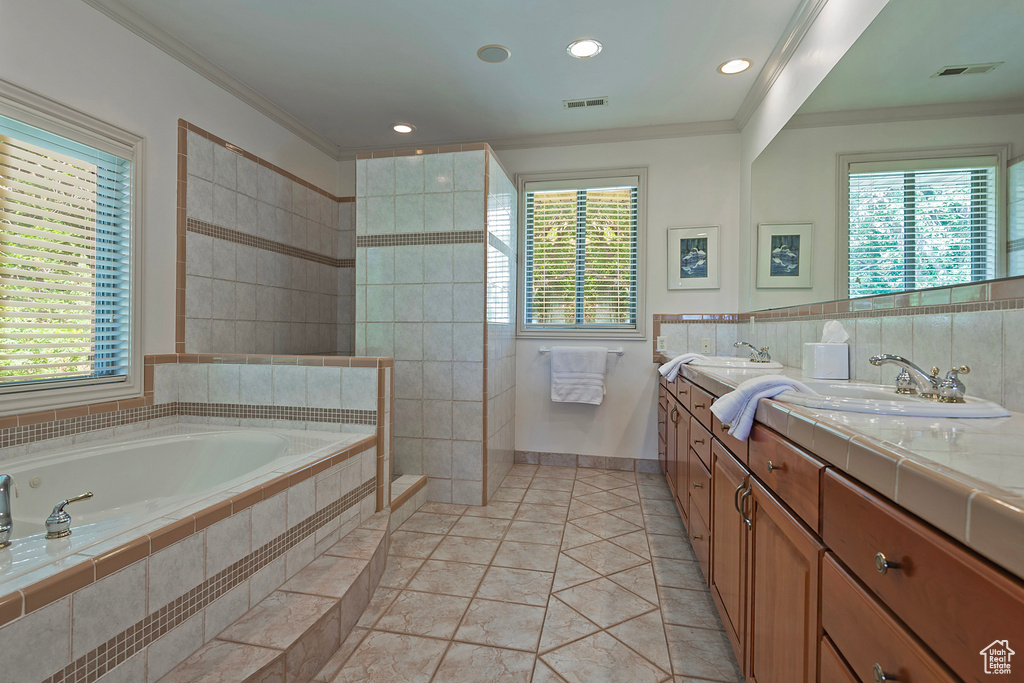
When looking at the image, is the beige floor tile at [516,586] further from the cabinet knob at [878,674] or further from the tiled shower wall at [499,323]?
the cabinet knob at [878,674]

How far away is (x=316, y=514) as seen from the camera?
173 centimetres

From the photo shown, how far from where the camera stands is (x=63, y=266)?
1991 mm

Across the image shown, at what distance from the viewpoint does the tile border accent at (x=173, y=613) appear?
95 centimetres

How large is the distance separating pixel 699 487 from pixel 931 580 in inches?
56.3

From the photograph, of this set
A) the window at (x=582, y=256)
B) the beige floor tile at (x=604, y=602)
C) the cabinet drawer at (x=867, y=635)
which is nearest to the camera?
the cabinet drawer at (x=867, y=635)

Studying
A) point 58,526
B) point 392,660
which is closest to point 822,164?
point 392,660

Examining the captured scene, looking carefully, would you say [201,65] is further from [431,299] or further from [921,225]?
[921,225]

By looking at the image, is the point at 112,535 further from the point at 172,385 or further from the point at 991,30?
the point at 991,30

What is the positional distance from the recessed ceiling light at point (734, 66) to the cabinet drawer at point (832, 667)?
2796mm

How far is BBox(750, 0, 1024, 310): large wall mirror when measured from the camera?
3.46ft

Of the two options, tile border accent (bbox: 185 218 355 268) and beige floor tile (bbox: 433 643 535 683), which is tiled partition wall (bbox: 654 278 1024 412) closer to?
beige floor tile (bbox: 433 643 535 683)

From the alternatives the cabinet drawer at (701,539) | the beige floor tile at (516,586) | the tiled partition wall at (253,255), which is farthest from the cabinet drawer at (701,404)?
the tiled partition wall at (253,255)

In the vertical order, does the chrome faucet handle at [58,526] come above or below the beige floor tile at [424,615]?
above
